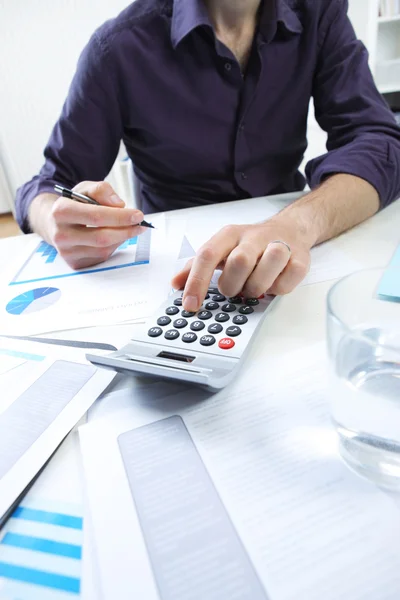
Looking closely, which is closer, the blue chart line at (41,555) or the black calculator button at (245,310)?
the blue chart line at (41,555)

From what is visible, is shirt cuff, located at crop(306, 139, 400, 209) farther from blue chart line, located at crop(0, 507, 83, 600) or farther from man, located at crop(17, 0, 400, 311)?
blue chart line, located at crop(0, 507, 83, 600)

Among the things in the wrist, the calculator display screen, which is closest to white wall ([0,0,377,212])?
the wrist

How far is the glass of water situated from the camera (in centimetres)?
24

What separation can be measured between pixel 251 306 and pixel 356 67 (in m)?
0.65

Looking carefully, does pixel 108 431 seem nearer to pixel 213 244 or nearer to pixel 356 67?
pixel 213 244

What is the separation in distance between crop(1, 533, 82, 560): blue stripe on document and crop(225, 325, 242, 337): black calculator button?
0.65 feet

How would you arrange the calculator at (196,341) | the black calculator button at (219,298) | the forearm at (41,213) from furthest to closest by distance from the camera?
the forearm at (41,213)
the black calculator button at (219,298)
the calculator at (196,341)

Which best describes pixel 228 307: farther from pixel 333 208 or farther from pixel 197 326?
pixel 333 208

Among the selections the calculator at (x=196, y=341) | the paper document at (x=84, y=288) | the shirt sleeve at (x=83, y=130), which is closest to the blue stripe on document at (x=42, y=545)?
the calculator at (x=196, y=341)

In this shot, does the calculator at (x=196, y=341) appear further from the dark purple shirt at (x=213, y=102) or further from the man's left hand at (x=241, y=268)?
the dark purple shirt at (x=213, y=102)

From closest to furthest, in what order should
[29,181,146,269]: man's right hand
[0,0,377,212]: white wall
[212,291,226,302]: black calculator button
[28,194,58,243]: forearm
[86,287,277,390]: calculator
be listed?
[86,287,277,390]: calculator, [212,291,226,302]: black calculator button, [29,181,146,269]: man's right hand, [28,194,58,243]: forearm, [0,0,377,212]: white wall

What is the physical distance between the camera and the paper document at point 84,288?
17.2 inches

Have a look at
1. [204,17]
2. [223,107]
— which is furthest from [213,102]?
[204,17]

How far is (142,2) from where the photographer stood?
762 mm
